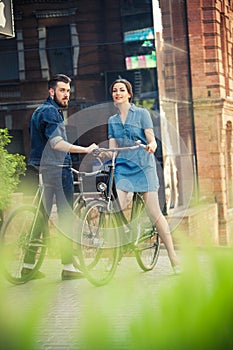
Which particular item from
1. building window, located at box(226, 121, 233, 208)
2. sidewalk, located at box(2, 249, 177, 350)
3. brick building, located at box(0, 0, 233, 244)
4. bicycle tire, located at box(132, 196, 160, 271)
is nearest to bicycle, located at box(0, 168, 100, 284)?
sidewalk, located at box(2, 249, 177, 350)

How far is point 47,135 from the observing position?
717 cm

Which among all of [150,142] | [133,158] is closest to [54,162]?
[133,158]

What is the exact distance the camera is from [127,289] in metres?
2.28

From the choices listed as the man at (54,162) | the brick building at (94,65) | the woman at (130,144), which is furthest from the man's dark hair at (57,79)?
the brick building at (94,65)

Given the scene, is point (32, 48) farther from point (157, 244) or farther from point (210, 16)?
point (157, 244)

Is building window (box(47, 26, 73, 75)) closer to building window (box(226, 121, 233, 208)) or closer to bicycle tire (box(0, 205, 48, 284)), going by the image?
building window (box(226, 121, 233, 208))

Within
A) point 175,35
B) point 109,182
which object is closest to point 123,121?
point 109,182

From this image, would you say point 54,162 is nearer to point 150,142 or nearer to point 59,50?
point 150,142

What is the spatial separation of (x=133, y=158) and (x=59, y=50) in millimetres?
10819

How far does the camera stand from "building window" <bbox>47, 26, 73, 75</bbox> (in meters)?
18.0

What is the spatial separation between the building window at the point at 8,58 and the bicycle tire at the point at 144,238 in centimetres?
1046

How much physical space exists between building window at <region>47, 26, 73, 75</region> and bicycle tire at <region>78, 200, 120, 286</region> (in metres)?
11.1

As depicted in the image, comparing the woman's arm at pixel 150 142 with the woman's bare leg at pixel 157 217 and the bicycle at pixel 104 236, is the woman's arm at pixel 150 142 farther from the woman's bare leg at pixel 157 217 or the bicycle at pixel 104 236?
the woman's bare leg at pixel 157 217

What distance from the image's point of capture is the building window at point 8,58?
17.9 meters
